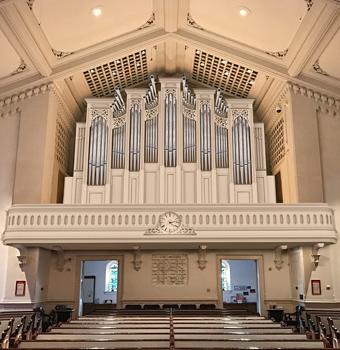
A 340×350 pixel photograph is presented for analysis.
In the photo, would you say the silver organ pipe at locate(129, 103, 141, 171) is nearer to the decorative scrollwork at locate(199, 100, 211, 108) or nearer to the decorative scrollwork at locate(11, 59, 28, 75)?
the decorative scrollwork at locate(199, 100, 211, 108)

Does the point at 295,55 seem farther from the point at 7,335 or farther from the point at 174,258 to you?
the point at 7,335

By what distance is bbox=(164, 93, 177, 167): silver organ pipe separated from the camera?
43.2ft

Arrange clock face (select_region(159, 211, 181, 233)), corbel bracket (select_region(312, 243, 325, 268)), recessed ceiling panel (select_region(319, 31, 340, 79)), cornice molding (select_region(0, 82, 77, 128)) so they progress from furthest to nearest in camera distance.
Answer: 1. cornice molding (select_region(0, 82, 77, 128))
2. corbel bracket (select_region(312, 243, 325, 268))
3. clock face (select_region(159, 211, 181, 233))
4. recessed ceiling panel (select_region(319, 31, 340, 79))

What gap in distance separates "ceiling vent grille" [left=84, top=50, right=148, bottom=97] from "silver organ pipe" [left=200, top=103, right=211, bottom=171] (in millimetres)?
2530

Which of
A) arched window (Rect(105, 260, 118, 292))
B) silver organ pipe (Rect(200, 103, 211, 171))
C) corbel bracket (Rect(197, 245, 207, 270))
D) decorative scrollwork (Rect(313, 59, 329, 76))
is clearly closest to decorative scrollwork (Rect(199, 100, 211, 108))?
silver organ pipe (Rect(200, 103, 211, 171))

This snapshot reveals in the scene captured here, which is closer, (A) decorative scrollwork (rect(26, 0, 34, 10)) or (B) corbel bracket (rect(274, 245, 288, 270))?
(A) decorative scrollwork (rect(26, 0, 34, 10))

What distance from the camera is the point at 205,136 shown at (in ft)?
43.9

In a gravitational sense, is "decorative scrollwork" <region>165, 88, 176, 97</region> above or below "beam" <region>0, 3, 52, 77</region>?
above

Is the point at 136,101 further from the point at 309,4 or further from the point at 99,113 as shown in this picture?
the point at 309,4

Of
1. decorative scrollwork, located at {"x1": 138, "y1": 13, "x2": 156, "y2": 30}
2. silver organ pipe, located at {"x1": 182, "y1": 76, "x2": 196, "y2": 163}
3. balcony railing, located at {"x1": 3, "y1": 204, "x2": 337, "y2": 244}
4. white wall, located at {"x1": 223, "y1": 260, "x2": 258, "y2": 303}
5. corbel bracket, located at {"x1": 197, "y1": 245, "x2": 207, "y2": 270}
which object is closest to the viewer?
balcony railing, located at {"x1": 3, "y1": 204, "x2": 337, "y2": 244}

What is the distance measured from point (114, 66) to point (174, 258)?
19.8ft

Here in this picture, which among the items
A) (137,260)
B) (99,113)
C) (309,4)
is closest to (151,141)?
(99,113)

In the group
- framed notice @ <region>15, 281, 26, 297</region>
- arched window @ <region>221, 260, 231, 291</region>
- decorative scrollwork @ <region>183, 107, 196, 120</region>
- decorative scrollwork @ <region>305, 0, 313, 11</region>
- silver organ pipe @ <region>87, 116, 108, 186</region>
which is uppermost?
decorative scrollwork @ <region>305, 0, 313, 11</region>

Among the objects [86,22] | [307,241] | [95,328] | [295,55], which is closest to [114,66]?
[86,22]
